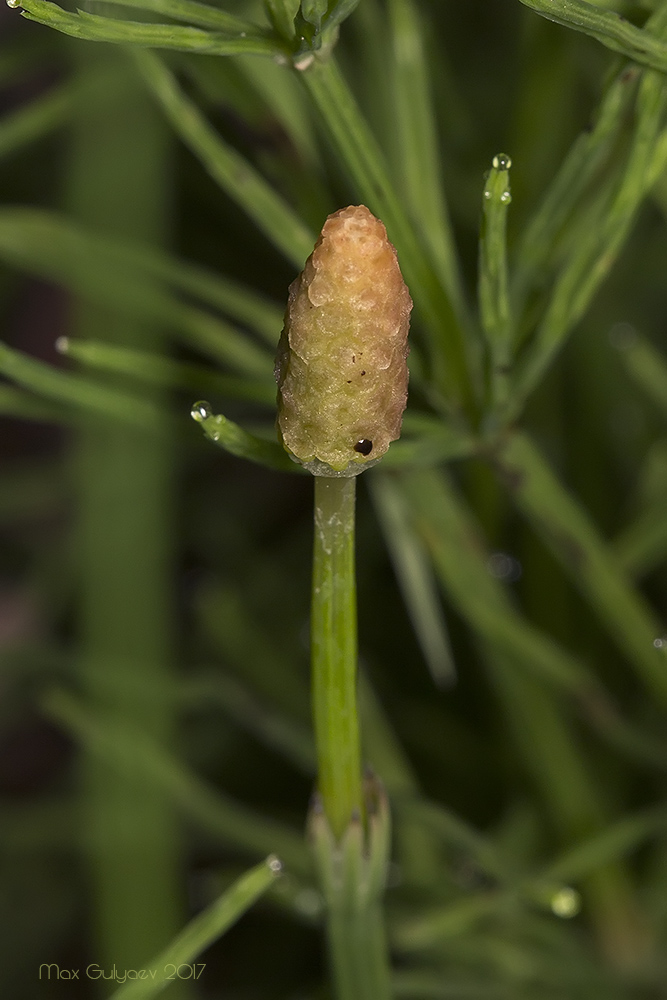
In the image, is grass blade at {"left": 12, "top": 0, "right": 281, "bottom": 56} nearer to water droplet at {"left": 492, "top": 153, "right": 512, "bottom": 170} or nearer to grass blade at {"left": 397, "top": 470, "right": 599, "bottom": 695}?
water droplet at {"left": 492, "top": 153, "right": 512, "bottom": 170}

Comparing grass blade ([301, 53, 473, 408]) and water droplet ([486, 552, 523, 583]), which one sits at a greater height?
water droplet ([486, 552, 523, 583])

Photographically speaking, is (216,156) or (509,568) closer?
(216,156)

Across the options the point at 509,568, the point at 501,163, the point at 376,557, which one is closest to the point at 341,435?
the point at 501,163

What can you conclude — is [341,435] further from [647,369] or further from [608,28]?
[647,369]

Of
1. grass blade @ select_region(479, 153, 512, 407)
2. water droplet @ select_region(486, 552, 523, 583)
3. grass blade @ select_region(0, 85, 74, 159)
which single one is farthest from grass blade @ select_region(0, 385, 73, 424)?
water droplet @ select_region(486, 552, 523, 583)

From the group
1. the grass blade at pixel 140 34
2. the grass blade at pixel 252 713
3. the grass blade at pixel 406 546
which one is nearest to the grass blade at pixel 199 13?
the grass blade at pixel 140 34

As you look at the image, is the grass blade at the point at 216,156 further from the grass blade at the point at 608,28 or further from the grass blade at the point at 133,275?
the grass blade at the point at 608,28

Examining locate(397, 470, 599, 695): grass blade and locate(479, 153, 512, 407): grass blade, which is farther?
locate(397, 470, 599, 695): grass blade
